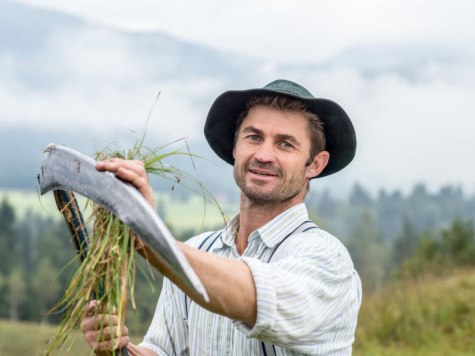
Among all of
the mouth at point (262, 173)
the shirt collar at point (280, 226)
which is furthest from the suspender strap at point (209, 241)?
the mouth at point (262, 173)

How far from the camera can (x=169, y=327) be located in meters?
4.13

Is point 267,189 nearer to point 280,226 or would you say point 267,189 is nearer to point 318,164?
point 280,226

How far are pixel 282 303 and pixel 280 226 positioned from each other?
2.56 feet

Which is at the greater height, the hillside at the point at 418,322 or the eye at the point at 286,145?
the eye at the point at 286,145

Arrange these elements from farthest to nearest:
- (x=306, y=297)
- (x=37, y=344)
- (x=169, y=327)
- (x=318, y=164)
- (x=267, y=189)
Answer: (x=318, y=164) → (x=169, y=327) → (x=267, y=189) → (x=37, y=344) → (x=306, y=297)

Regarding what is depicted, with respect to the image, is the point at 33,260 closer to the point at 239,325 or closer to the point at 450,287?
the point at 450,287

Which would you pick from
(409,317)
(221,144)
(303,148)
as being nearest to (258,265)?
(303,148)

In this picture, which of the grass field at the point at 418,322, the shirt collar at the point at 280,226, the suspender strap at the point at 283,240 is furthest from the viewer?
the grass field at the point at 418,322

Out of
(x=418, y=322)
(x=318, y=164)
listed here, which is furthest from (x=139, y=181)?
(x=418, y=322)

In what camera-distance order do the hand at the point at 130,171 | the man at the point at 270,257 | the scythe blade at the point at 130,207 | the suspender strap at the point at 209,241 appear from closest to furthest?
1. the scythe blade at the point at 130,207
2. the hand at the point at 130,171
3. the man at the point at 270,257
4. the suspender strap at the point at 209,241

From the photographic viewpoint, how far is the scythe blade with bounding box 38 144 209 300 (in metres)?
2.63

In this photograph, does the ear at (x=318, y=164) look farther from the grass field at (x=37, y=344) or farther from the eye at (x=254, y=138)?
the grass field at (x=37, y=344)

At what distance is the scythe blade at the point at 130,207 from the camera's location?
8.62 ft

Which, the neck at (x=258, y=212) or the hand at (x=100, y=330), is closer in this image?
the hand at (x=100, y=330)
